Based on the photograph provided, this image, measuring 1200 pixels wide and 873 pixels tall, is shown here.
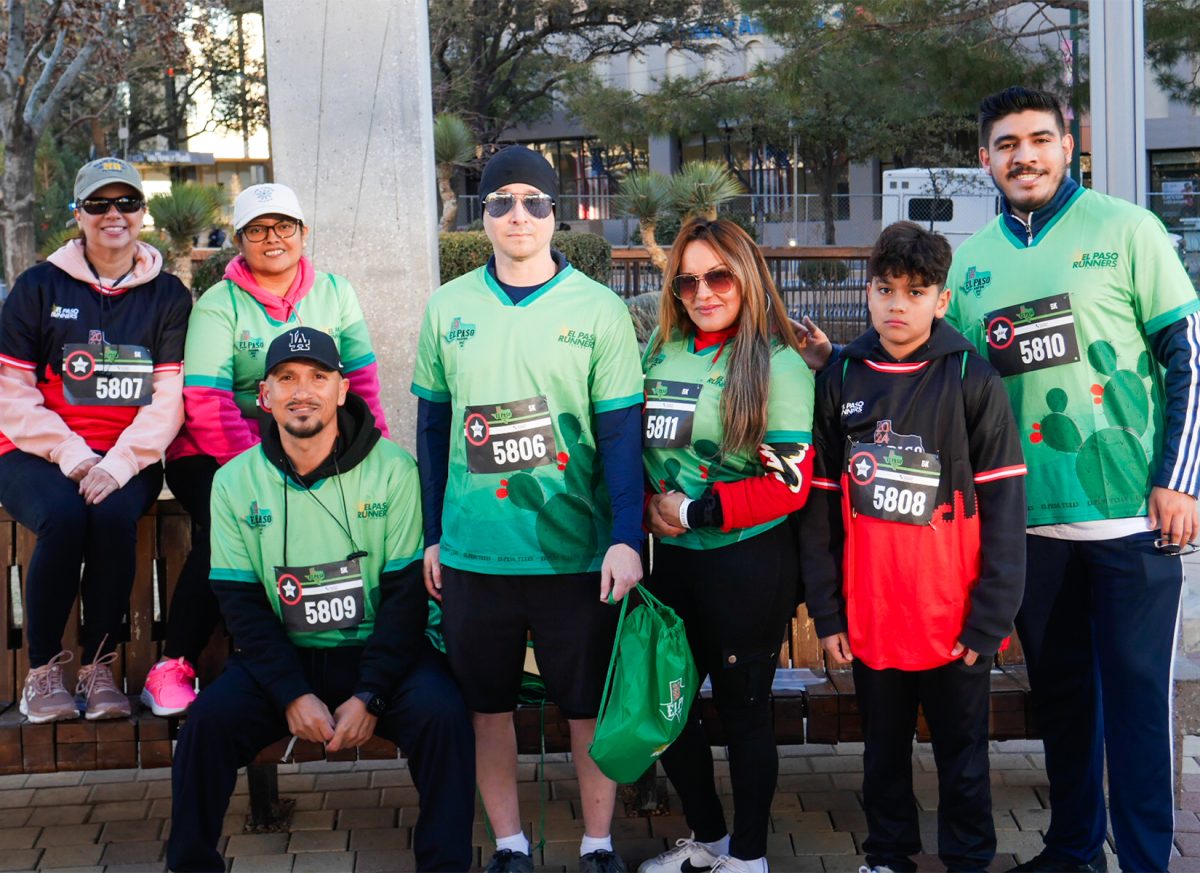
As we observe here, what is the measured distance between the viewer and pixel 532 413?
11.7 ft

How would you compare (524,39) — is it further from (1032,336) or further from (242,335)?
(1032,336)

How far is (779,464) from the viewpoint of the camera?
3520mm

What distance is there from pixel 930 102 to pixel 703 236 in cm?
1326

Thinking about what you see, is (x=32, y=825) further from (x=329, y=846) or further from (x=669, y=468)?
(x=669, y=468)

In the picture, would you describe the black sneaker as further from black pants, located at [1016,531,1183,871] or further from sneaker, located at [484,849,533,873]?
sneaker, located at [484,849,533,873]

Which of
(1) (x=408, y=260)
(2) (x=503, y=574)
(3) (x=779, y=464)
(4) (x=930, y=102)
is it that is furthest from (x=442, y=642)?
(4) (x=930, y=102)

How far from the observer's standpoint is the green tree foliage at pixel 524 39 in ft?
96.1

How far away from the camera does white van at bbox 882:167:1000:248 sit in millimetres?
24094

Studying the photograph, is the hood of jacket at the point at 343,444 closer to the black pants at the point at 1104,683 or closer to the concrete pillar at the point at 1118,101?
the black pants at the point at 1104,683

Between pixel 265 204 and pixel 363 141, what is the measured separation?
1.33m

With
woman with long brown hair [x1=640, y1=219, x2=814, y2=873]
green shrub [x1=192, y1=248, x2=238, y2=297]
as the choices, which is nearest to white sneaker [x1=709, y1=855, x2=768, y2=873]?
woman with long brown hair [x1=640, y1=219, x2=814, y2=873]

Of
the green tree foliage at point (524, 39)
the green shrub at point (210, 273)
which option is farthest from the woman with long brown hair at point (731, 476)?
the green tree foliage at point (524, 39)

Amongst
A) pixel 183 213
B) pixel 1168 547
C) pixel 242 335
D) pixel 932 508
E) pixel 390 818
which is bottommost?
pixel 390 818

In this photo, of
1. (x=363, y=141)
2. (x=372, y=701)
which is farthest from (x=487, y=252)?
(x=372, y=701)
